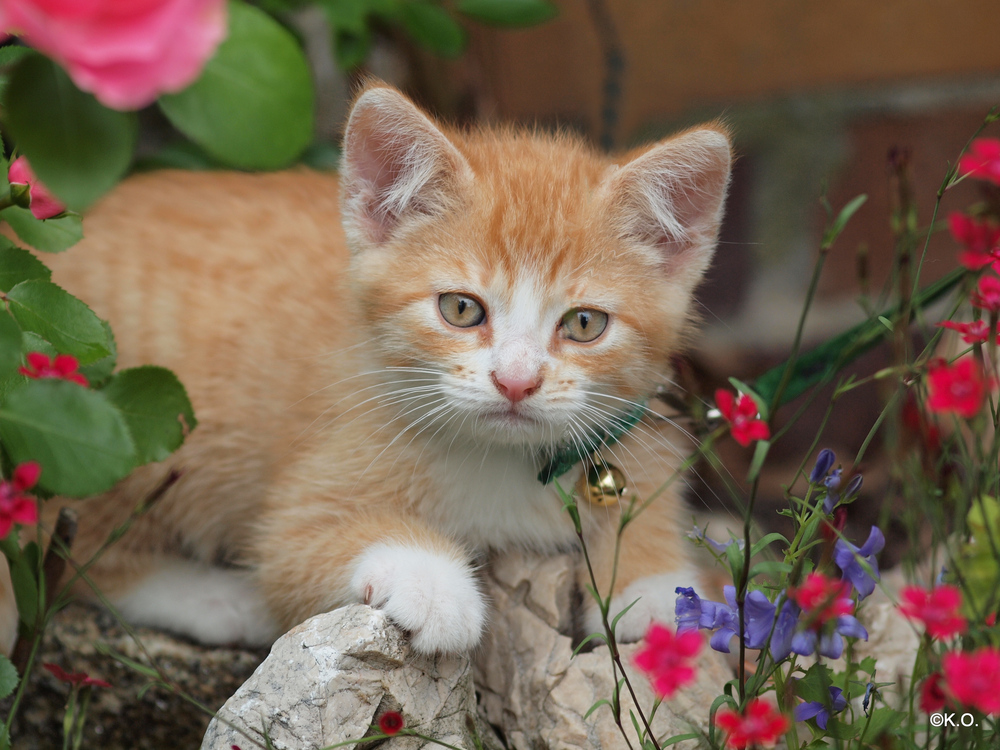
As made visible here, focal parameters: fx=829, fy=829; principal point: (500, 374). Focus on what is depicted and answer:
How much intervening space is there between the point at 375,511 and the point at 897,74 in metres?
2.00

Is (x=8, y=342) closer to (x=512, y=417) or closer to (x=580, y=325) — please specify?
(x=512, y=417)

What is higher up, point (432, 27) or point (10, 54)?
point (10, 54)

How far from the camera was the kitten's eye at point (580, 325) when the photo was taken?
1411 millimetres

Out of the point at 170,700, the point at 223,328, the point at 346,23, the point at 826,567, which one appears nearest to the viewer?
the point at 826,567

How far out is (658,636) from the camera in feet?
2.53

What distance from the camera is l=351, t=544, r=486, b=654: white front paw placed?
3.90 ft

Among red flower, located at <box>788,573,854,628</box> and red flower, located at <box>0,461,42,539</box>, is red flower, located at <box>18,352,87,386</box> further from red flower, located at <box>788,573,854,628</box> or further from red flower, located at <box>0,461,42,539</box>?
red flower, located at <box>788,573,854,628</box>

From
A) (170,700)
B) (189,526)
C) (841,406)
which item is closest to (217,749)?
(170,700)

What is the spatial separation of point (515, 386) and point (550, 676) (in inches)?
18.4

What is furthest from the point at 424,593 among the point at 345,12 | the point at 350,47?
the point at 350,47

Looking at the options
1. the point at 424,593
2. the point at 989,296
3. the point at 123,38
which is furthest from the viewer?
the point at 424,593

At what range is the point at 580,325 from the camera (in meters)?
1.42

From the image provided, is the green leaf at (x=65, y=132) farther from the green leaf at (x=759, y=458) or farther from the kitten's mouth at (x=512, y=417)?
the kitten's mouth at (x=512, y=417)

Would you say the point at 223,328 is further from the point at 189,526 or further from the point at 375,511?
the point at 375,511
